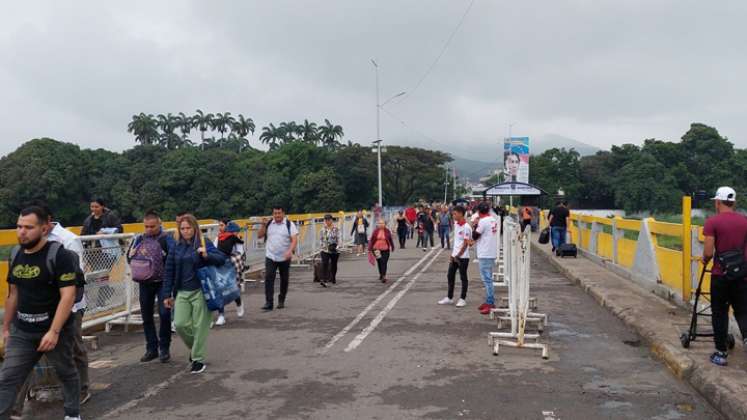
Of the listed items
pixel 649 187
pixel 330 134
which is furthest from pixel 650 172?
pixel 330 134

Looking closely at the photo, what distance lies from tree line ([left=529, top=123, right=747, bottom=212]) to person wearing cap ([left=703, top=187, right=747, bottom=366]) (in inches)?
2918

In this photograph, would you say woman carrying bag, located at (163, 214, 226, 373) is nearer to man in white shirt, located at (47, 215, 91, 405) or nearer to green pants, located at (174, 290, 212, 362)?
green pants, located at (174, 290, 212, 362)

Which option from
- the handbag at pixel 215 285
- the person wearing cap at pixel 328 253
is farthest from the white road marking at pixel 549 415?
the person wearing cap at pixel 328 253

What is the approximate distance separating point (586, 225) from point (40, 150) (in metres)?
67.1

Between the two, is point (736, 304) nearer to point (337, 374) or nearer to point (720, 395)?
point (720, 395)

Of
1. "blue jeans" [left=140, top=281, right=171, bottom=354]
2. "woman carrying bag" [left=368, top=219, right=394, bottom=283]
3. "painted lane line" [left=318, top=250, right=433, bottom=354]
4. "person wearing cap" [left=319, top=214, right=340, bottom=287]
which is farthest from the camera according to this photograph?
"woman carrying bag" [left=368, top=219, right=394, bottom=283]

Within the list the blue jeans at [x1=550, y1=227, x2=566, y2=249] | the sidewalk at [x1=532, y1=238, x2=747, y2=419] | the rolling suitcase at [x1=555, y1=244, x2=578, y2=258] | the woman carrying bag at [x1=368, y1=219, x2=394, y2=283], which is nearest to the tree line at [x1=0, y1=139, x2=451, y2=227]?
the blue jeans at [x1=550, y1=227, x2=566, y2=249]

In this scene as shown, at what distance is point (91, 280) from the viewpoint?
8047 millimetres

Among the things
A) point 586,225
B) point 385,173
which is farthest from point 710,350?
point 385,173

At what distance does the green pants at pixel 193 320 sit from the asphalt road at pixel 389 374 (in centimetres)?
29

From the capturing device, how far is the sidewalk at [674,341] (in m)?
4.94

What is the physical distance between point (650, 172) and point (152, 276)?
77.3 metres

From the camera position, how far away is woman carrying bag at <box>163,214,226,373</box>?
20.3 feet

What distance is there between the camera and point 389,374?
5969 mm
